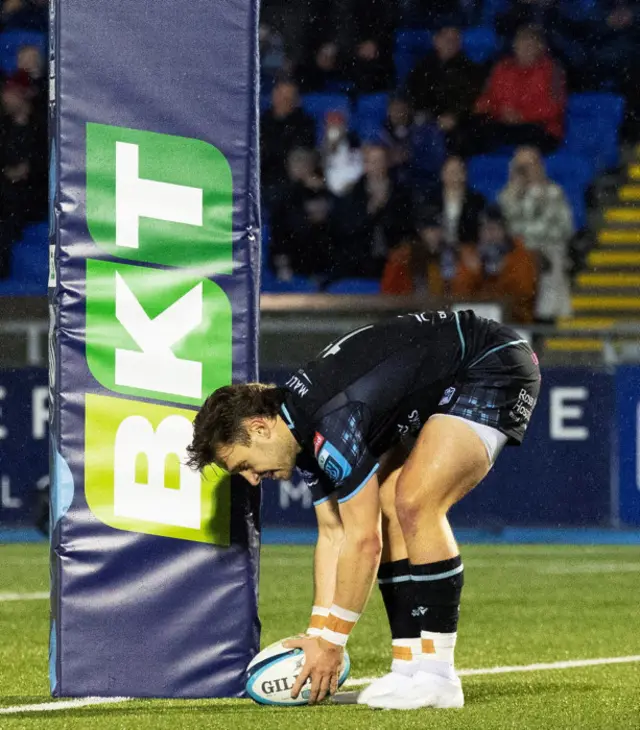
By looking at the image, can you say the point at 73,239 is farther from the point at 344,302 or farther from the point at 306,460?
the point at 344,302

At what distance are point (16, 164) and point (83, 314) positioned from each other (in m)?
10.7

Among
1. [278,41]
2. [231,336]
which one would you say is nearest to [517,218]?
[278,41]

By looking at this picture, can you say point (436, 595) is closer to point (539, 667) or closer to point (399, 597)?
point (399, 597)

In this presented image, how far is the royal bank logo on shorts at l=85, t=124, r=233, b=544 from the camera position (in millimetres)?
5359

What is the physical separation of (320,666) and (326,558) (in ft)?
1.59

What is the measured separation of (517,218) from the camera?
1567cm

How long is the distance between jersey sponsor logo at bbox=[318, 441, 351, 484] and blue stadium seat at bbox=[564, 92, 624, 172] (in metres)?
13.3

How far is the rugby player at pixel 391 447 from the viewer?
5.11 metres

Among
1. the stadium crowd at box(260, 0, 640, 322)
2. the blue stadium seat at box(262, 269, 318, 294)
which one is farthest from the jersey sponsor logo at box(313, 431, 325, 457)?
the blue stadium seat at box(262, 269, 318, 294)

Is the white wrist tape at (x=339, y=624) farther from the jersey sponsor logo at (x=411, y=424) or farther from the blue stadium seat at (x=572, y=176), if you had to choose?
the blue stadium seat at (x=572, y=176)

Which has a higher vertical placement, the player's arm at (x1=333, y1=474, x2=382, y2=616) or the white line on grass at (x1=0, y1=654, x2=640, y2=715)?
the player's arm at (x1=333, y1=474, x2=382, y2=616)

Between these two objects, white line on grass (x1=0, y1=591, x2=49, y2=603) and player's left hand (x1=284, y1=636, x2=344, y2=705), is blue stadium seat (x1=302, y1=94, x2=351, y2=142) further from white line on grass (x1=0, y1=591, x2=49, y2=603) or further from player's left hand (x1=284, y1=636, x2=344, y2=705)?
player's left hand (x1=284, y1=636, x2=344, y2=705)

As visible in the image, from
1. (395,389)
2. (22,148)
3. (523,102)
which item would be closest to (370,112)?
(523,102)

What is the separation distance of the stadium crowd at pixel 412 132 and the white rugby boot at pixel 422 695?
29.5 ft
